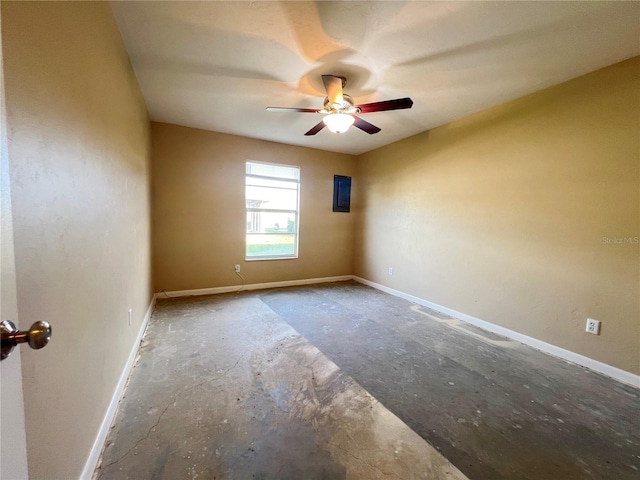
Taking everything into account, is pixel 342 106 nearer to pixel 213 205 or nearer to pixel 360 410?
pixel 360 410

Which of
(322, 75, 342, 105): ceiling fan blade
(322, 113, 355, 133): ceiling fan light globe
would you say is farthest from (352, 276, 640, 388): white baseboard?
(322, 75, 342, 105): ceiling fan blade

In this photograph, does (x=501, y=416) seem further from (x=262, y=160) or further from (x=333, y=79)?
(x=262, y=160)

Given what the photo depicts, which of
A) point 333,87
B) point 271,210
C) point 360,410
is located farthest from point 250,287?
point 333,87

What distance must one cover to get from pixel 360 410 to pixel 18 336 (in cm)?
172

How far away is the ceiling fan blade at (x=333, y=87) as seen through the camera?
6.75 feet

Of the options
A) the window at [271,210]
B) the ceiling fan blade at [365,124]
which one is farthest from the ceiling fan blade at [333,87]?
the window at [271,210]

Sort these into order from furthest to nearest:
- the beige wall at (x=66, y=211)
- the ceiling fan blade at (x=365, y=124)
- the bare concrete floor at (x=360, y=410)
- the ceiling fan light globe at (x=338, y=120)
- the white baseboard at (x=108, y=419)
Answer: the ceiling fan blade at (x=365, y=124)
the ceiling fan light globe at (x=338, y=120)
the bare concrete floor at (x=360, y=410)
the white baseboard at (x=108, y=419)
the beige wall at (x=66, y=211)

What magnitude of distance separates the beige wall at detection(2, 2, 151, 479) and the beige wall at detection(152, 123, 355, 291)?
2.03 m

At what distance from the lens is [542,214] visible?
2.54 m

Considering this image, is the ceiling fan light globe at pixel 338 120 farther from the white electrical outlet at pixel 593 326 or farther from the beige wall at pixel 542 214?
the white electrical outlet at pixel 593 326

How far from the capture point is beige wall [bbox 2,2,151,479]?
0.75m

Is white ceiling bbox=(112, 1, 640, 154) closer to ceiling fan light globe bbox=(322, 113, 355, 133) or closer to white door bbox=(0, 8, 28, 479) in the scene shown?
ceiling fan light globe bbox=(322, 113, 355, 133)

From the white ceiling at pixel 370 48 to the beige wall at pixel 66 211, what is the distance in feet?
1.58

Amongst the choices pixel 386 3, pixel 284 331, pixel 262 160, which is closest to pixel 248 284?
pixel 284 331
